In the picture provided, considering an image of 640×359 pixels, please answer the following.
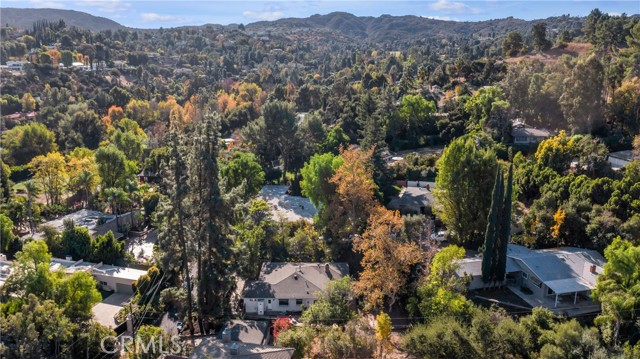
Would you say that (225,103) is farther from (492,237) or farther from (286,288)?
(492,237)

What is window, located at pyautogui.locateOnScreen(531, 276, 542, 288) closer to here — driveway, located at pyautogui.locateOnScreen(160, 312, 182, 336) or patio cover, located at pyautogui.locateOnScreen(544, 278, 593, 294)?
patio cover, located at pyautogui.locateOnScreen(544, 278, 593, 294)

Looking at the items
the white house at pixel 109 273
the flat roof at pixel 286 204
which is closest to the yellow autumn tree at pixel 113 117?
the flat roof at pixel 286 204

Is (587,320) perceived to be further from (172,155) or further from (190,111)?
(190,111)

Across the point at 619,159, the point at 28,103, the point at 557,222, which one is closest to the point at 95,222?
the point at 557,222

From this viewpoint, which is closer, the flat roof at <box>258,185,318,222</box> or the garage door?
the garage door

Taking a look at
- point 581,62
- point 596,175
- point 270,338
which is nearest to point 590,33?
point 581,62

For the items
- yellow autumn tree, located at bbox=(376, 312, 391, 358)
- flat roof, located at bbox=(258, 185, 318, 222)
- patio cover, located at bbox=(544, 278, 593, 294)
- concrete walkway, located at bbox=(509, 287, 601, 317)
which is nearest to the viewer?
yellow autumn tree, located at bbox=(376, 312, 391, 358)

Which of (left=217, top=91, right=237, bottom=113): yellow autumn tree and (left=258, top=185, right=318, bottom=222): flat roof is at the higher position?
(left=217, top=91, right=237, bottom=113): yellow autumn tree

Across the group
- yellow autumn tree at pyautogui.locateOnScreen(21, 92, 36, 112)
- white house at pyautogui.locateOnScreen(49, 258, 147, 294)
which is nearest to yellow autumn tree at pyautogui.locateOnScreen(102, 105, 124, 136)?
yellow autumn tree at pyautogui.locateOnScreen(21, 92, 36, 112)
